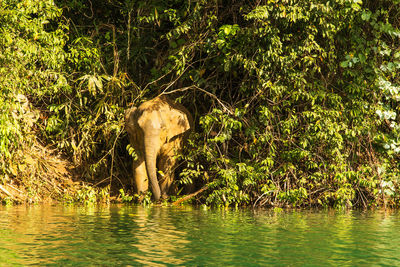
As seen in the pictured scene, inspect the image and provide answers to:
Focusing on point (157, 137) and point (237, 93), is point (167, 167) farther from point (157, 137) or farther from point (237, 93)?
point (237, 93)

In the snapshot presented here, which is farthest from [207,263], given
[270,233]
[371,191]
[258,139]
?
[371,191]

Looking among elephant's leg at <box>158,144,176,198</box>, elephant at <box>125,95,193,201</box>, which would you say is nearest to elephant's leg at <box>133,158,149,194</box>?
elephant at <box>125,95,193,201</box>

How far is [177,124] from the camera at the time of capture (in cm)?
974

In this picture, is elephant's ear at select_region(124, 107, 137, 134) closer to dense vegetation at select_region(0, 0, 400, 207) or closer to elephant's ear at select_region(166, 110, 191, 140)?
dense vegetation at select_region(0, 0, 400, 207)

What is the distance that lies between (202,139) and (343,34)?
2962 mm

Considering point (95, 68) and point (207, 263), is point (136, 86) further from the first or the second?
point (207, 263)

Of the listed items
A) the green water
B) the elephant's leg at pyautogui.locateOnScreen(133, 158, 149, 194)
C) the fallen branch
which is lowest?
the green water

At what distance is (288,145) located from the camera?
934 cm

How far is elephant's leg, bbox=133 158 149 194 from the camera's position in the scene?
388 inches

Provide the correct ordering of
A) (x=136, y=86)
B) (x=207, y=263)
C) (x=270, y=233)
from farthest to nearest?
(x=136, y=86)
(x=270, y=233)
(x=207, y=263)

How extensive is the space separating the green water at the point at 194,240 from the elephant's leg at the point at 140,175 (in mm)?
2552

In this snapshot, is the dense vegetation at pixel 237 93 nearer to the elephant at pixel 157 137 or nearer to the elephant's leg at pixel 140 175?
the elephant at pixel 157 137

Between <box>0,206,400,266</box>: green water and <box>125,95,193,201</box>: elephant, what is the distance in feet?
7.67

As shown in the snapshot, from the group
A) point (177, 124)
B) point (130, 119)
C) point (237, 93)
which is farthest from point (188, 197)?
point (237, 93)
